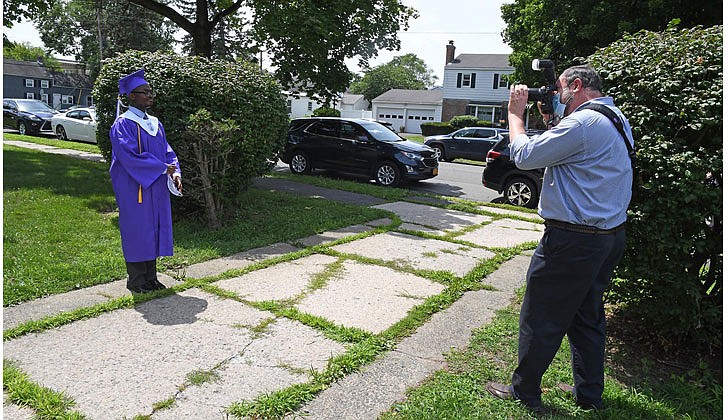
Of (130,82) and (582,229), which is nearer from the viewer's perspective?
(582,229)

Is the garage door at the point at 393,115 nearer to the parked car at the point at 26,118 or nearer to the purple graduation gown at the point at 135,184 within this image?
the parked car at the point at 26,118

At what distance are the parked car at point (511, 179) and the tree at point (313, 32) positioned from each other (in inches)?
170

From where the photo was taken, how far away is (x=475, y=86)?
150 ft

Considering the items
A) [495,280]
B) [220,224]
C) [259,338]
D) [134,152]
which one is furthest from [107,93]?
[495,280]

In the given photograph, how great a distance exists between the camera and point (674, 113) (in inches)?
135

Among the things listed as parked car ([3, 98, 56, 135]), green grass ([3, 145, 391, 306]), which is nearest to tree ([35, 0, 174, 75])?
parked car ([3, 98, 56, 135])

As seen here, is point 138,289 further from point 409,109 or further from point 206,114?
point 409,109

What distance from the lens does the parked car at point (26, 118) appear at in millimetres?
22366

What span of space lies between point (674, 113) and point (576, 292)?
4.97 ft

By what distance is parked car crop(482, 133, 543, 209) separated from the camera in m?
10.6

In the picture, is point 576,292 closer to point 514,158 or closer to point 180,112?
point 514,158

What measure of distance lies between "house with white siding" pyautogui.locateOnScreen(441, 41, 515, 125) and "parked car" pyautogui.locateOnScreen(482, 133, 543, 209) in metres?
34.4

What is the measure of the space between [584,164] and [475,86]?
44.9m

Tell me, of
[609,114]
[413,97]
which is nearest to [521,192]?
[609,114]
